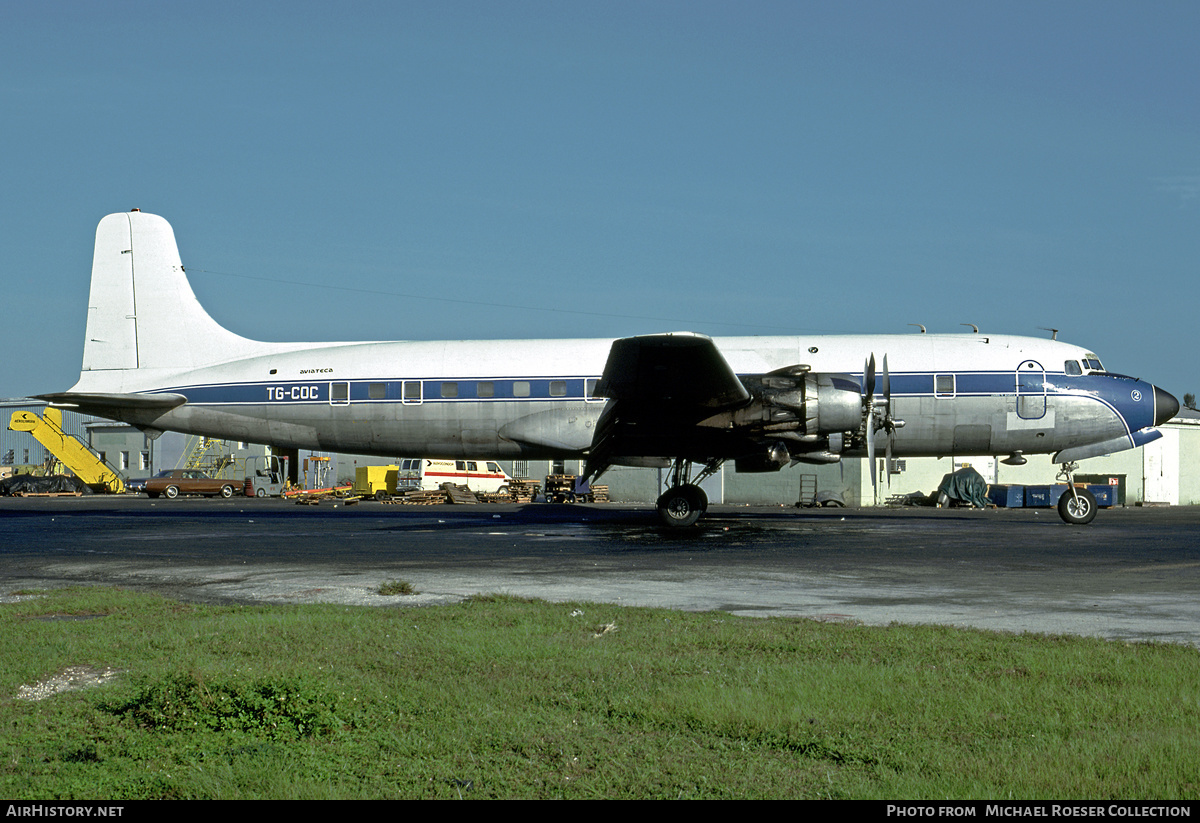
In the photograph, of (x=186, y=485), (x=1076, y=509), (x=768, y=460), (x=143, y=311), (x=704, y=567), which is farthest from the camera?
(x=186, y=485)

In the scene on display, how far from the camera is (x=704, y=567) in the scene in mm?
15312

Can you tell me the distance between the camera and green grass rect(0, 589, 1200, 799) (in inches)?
196

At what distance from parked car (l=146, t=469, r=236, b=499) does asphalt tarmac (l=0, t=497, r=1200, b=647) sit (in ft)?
108

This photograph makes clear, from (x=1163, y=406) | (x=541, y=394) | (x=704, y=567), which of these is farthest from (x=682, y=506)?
(x=1163, y=406)

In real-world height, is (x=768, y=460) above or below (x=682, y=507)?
above

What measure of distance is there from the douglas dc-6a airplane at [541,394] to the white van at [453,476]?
21.0 meters

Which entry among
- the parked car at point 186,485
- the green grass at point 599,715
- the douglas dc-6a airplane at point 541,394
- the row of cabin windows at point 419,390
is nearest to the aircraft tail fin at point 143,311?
the douglas dc-6a airplane at point 541,394

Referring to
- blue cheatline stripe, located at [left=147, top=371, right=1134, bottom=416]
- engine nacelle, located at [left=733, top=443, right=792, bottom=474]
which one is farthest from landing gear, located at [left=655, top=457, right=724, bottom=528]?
blue cheatline stripe, located at [left=147, top=371, right=1134, bottom=416]

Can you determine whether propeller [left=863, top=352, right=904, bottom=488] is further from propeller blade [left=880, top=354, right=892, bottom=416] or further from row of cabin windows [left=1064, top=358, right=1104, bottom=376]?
row of cabin windows [left=1064, top=358, right=1104, bottom=376]

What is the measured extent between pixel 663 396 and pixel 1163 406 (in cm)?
1372

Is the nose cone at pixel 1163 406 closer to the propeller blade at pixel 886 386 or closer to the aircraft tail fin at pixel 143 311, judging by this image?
the propeller blade at pixel 886 386

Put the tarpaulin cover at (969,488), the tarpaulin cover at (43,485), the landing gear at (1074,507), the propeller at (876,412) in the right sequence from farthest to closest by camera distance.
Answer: the tarpaulin cover at (43,485), the tarpaulin cover at (969,488), the landing gear at (1074,507), the propeller at (876,412)

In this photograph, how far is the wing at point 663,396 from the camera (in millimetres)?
19922

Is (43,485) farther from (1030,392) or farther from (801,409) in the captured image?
(1030,392)
